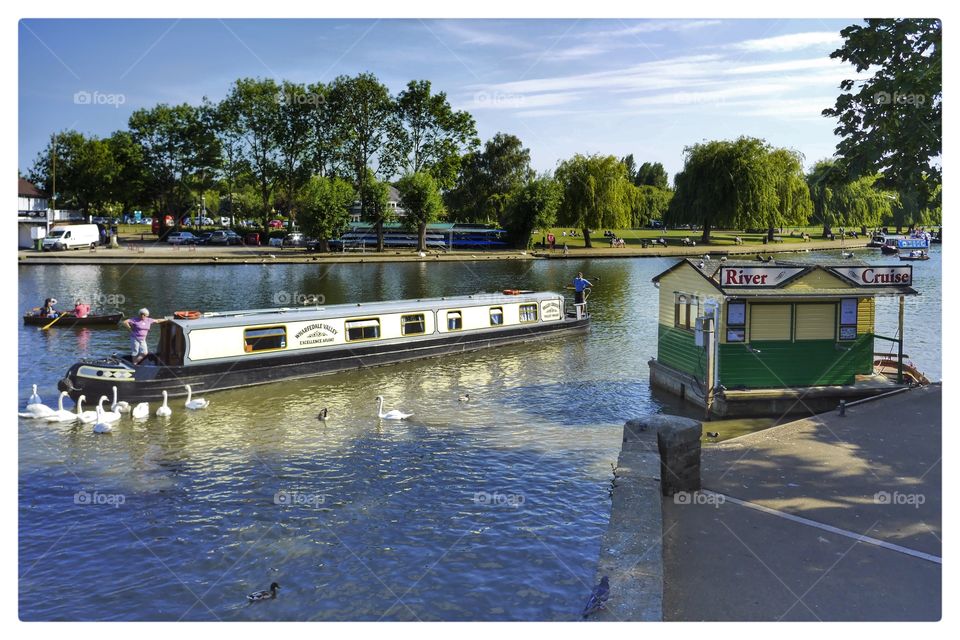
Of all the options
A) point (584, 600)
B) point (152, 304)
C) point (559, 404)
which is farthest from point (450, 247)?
point (584, 600)

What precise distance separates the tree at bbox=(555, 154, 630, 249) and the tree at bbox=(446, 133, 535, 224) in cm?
2415

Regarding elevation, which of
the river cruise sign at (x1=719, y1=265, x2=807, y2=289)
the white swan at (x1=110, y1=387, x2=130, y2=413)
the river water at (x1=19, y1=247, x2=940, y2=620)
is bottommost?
the river water at (x1=19, y1=247, x2=940, y2=620)

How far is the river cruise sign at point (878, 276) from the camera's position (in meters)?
20.7

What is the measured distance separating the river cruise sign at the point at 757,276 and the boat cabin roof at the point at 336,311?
13522 millimetres

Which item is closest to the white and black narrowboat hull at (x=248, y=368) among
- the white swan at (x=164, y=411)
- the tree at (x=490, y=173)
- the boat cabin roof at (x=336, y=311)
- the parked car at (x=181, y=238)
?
the boat cabin roof at (x=336, y=311)

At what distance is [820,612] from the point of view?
962 centimetres

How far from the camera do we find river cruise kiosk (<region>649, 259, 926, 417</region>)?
2047 centimetres

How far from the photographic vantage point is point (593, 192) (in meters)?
83.8

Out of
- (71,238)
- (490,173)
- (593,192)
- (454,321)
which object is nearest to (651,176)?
(490,173)

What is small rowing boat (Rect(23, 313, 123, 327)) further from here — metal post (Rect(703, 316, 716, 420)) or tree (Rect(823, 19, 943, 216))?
tree (Rect(823, 19, 943, 216))

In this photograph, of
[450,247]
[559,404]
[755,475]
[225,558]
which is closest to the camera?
[225,558]

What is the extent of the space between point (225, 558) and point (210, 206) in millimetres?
144519

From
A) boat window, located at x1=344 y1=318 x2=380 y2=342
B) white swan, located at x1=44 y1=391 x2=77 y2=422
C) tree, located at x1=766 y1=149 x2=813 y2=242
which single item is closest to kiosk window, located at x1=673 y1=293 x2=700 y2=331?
boat window, located at x1=344 y1=318 x2=380 y2=342

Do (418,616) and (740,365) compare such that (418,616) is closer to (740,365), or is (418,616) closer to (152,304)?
(740,365)
